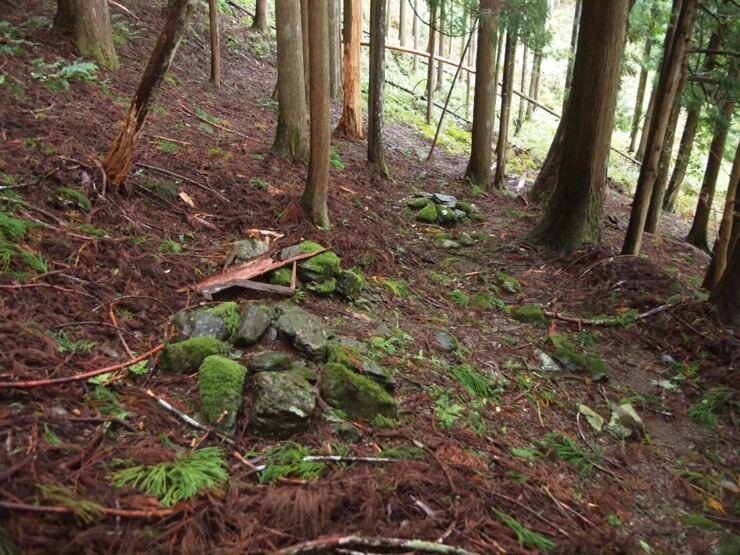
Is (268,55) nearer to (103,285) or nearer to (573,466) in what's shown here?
(103,285)

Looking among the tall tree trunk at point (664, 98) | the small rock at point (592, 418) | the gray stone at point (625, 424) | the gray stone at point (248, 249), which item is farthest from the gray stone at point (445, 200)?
the gray stone at point (625, 424)

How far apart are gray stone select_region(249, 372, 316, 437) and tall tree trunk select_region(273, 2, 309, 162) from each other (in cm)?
631

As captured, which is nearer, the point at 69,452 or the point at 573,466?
the point at 69,452

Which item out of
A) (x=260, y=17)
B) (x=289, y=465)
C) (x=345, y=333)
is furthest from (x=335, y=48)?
(x=289, y=465)

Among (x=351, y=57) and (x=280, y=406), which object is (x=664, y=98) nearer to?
(x=280, y=406)

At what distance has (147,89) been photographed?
Result: 17.8ft

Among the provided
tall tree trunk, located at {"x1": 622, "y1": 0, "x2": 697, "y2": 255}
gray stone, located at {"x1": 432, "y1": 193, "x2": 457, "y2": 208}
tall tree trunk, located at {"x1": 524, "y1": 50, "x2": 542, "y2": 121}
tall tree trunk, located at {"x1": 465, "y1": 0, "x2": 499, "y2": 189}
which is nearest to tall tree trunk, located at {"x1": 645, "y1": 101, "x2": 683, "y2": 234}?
tall tree trunk, located at {"x1": 622, "y1": 0, "x2": 697, "y2": 255}

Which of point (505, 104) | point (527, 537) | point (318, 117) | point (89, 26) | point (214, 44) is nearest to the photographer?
point (527, 537)

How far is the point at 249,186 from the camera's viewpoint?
7.46 metres

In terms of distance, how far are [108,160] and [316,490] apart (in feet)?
15.5

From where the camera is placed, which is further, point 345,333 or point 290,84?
point 290,84

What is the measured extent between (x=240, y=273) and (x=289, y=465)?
108 inches

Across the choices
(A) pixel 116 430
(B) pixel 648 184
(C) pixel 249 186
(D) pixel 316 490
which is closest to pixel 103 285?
(A) pixel 116 430

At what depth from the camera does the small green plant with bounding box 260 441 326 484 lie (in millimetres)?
3006
